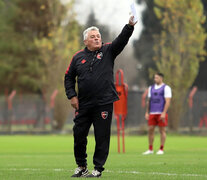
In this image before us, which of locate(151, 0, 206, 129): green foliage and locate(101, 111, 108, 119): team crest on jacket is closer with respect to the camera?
locate(101, 111, 108, 119): team crest on jacket

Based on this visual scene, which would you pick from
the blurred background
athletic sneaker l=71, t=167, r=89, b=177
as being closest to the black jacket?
athletic sneaker l=71, t=167, r=89, b=177

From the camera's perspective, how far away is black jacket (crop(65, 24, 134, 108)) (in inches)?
327

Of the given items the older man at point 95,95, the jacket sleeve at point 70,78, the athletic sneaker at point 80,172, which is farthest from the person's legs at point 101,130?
the jacket sleeve at point 70,78

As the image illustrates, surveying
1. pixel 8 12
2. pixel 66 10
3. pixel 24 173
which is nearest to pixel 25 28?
pixel 8 12

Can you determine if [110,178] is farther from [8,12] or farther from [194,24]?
[8,12]

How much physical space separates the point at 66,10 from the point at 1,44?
35.0 ft

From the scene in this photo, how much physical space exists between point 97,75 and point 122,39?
61 centimetres

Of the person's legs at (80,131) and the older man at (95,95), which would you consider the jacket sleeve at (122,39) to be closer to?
the older man at (95,95)

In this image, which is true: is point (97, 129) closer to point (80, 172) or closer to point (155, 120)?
point (80, 172)

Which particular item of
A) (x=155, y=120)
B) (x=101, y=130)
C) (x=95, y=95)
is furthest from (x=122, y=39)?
(x=155, y=120)

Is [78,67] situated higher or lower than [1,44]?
lower

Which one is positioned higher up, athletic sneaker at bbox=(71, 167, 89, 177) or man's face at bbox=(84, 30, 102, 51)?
man's face at bbox=(84, 30, 102, 51)

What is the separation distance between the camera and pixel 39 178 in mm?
8156

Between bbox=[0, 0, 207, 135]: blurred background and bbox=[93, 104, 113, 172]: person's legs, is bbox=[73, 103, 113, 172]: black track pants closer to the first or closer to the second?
bbox=[93, 104, 113, 172]: person's legs
